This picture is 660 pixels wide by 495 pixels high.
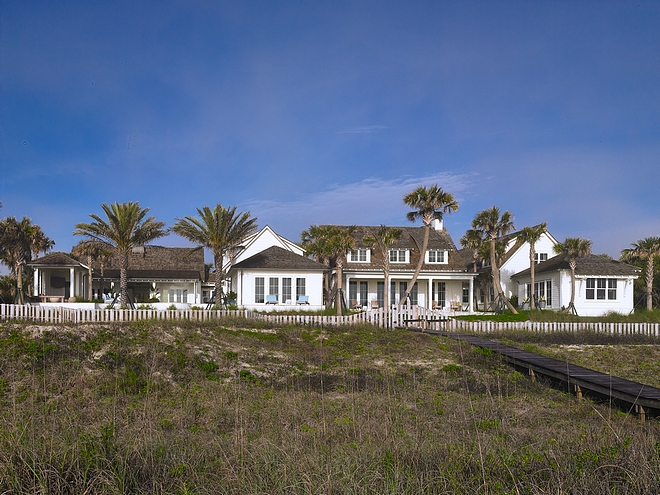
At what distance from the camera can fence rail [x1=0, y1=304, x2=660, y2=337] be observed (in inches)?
890

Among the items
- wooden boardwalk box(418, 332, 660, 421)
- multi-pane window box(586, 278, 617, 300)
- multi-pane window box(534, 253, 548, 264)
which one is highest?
multi-pane window box(534, 253, 548, 264)

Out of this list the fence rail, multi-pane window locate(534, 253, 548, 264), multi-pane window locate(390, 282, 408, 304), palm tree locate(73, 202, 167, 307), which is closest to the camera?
the fence rail

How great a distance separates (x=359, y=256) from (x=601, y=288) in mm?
17266

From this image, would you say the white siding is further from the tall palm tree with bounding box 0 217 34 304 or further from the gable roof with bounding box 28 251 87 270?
the tall palm tree with bounding box 0 217 34 304

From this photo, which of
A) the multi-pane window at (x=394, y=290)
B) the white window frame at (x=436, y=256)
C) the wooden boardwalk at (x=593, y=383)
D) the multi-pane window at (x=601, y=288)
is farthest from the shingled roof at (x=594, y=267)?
the wooden boardwalk at (x=593, y=383)

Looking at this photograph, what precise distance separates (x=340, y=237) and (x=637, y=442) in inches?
1131

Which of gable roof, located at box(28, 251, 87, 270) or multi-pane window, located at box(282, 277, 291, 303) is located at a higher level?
gable roof, located at box(28, 251, 87, 270)

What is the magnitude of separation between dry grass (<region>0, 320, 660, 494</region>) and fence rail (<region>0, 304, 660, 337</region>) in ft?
7.45

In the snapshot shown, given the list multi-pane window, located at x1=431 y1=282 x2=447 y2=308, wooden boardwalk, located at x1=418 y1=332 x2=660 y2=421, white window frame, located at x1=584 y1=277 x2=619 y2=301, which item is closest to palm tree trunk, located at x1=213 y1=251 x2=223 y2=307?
multi-pane window, located at x1=431 y1=282 x2=447 y2=308

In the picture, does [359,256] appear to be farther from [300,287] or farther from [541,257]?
[541,257]

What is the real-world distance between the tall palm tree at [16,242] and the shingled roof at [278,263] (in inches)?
580

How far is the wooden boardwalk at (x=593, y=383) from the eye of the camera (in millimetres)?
10672

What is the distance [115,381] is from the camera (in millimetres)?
14109

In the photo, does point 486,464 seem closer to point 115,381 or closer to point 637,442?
point 637,442
